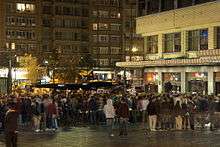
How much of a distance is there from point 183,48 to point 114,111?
3231 cm

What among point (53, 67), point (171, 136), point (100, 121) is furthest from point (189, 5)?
point (53, 67)

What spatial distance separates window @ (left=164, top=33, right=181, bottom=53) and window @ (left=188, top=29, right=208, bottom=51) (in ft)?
7.23

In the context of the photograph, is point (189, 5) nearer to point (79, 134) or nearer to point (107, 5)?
point (79, 134)

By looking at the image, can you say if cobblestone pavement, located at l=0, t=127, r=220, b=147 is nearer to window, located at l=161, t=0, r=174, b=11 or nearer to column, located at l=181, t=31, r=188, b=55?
column, located at l=181, t=31, r=188, b=55

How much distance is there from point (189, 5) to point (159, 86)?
32.2 ft

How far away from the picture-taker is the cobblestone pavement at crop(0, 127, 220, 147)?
2458 cm

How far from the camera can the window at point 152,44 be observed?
6831 centimetres

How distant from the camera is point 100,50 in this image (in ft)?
405

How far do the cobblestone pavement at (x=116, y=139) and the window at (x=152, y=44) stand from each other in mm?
37574

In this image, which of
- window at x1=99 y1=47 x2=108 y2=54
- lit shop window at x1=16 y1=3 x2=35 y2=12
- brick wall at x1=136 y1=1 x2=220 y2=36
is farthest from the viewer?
window at x1=99 y1=47 x2=108 y2=54

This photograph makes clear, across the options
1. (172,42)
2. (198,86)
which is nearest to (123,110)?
(198,86)

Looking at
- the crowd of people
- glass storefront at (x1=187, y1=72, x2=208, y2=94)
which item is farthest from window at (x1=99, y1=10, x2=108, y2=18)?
the crowd of people

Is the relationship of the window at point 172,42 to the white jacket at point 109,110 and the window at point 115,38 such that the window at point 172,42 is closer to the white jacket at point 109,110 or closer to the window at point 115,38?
the white jacket at point 109,110

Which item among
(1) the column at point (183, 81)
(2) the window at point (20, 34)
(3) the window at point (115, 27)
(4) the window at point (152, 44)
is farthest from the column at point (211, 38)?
(3) the window at point (115, 27)
